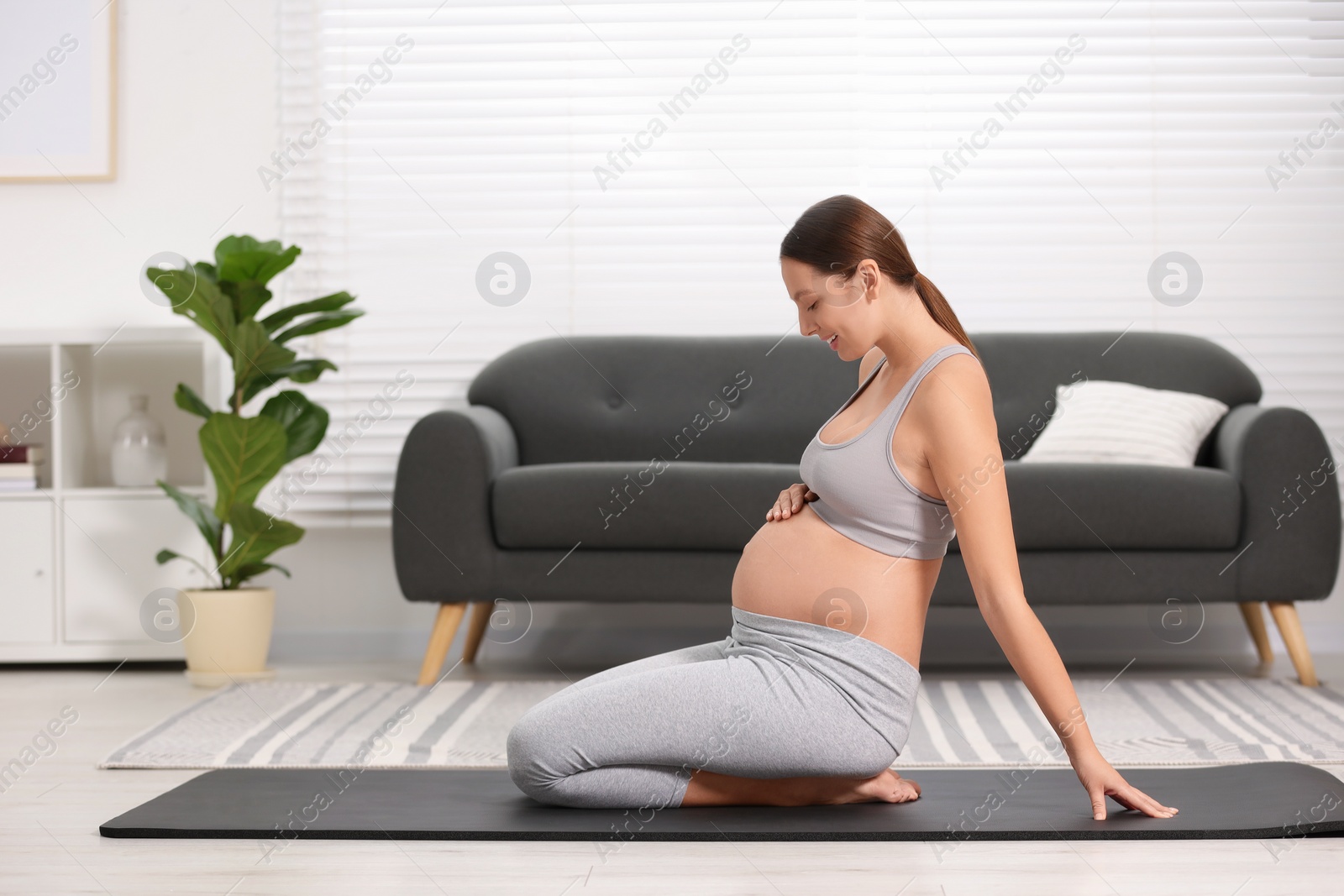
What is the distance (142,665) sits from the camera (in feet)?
11.0

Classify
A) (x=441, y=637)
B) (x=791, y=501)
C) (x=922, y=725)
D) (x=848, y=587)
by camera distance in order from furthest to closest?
(x=441, y=637) < (x=922, y=725) < (x=791, y=501) < (x=848, y=587)

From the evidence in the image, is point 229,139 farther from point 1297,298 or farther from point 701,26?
point 1297,298

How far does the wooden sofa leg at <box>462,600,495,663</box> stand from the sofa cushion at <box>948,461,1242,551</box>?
1.34 m

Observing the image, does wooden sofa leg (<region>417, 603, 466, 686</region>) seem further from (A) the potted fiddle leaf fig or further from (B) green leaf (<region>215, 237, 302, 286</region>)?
(B) green leaf (<region>215, 237, 302, 286</region>)

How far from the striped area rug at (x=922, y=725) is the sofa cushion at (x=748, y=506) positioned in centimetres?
37

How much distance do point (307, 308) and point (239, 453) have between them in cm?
43

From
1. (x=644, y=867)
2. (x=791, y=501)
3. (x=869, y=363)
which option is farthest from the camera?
(x=869, y=363)

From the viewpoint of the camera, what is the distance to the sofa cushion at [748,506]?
2.72 metres

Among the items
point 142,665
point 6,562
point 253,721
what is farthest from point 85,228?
point 253,721

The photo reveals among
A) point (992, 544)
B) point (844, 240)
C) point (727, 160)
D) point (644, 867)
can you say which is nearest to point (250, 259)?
point (727, 160)

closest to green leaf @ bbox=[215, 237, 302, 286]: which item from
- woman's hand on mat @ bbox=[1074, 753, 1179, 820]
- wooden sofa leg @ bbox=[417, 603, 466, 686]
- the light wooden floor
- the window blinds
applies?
the window blinds

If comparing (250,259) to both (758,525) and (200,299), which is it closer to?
(200,299)

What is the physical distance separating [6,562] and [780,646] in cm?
262

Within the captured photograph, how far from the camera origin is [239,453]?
9.99 feet
